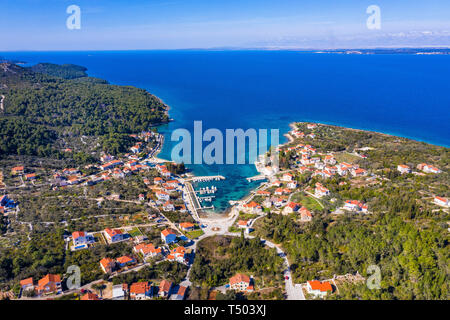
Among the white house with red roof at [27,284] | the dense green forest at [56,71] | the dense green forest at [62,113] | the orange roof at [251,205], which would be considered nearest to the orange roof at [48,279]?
the white house with red roof at [27,284]

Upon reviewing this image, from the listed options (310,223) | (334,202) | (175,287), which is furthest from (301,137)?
(175,287)

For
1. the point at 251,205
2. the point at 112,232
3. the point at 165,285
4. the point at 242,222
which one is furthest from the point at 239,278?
the point at 112,232

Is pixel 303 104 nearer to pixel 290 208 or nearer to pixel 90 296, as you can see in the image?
pixel 290 208

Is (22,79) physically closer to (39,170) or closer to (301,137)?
(39,170)

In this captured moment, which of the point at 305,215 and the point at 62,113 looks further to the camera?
the point at 62,113

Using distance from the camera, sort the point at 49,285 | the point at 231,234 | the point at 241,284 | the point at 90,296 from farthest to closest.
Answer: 1. the point at 231,234
2. the point at 241,284
3. the point at 49,285
4. the point at 90,296

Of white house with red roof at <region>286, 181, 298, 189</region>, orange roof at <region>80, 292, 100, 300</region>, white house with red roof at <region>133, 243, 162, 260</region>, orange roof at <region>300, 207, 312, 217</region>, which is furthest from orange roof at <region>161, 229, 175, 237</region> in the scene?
white house with red roof at <region>286, 181, 298, 189</region>

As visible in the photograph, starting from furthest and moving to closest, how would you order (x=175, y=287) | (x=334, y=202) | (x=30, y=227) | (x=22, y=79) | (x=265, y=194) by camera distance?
(x=22, y=79), (x=265, y=194), (x=334, y=202), (x=30, y=227), (x=175, y=287)
